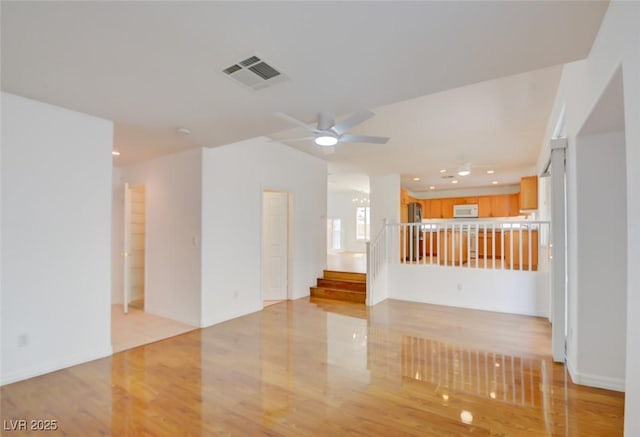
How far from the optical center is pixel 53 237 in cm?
307

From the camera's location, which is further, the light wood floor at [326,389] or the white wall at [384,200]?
the white wall at [384,200]

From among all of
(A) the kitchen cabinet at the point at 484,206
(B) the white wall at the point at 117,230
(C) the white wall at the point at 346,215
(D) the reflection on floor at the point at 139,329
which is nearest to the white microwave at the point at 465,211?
(A) the kitchen cabinet at the point at 484,206

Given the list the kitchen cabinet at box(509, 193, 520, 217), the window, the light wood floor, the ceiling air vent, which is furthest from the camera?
the window

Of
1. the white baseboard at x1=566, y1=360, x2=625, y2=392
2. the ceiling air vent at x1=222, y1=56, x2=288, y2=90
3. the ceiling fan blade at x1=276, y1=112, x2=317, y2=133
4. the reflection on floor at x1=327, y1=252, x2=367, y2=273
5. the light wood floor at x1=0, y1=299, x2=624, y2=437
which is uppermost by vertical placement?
the ceiling air vent at x1=222, y1=56, x2=288, y2=90

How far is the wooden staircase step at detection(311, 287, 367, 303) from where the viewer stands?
236 inches

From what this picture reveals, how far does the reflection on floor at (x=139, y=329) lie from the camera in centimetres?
386

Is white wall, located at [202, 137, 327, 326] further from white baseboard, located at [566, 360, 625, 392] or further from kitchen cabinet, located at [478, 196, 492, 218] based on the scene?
kitchen cabinet, located at [478, 196, 492, 218]

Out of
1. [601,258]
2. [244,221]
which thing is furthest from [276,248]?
[601,258]

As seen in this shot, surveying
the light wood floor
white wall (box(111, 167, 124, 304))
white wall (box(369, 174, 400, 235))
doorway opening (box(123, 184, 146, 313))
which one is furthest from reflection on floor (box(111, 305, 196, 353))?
white wall (box(369, 174, 400, 235))

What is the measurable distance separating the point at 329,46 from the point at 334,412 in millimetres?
2582

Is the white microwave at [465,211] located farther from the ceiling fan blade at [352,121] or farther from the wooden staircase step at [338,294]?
the ceiling fan blade at [352,121]

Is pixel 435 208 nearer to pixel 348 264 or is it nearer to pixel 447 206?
pixel 447 206

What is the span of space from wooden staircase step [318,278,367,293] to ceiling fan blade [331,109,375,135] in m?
3.75

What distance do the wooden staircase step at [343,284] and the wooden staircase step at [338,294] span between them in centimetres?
13
